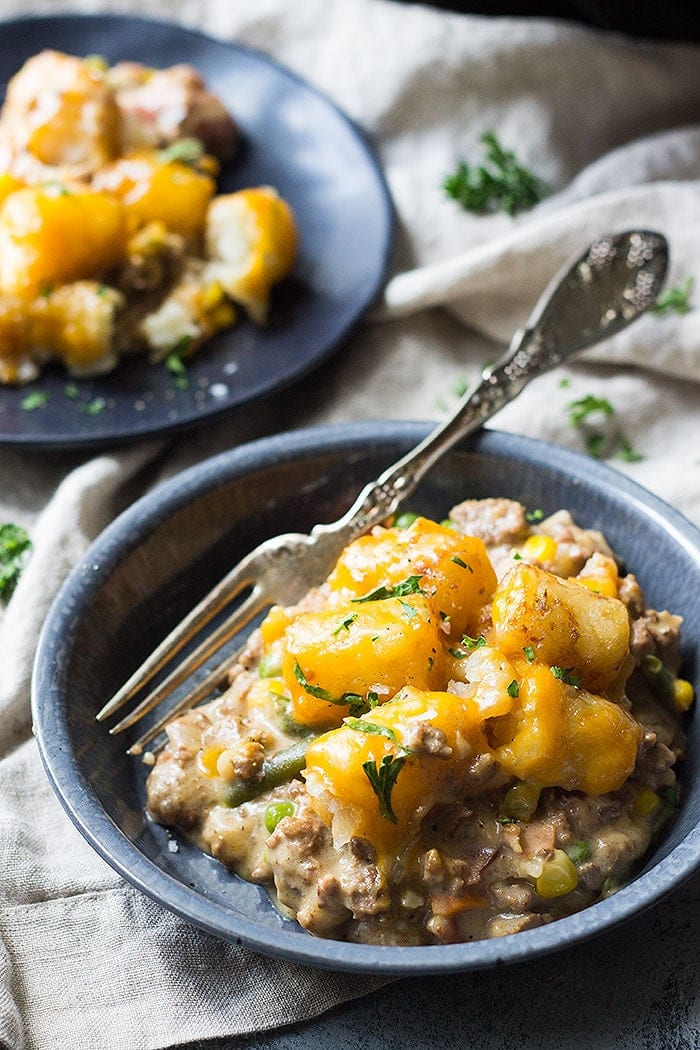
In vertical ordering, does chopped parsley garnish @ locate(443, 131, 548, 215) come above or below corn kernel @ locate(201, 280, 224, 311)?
above

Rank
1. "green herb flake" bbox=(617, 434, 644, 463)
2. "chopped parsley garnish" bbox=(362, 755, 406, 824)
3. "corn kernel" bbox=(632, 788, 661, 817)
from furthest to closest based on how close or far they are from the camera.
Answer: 1. "green herb flake" bbox=(617, 434, 644, 463)
2. "corn kernel" bbox=(632, 788, 661, 817)
3. "chopped parsley garnish" bbox=(362, 755, 406, 824)

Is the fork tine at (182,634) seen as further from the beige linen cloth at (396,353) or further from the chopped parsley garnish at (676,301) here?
Result: the chopped parsley garnish at (676,301)

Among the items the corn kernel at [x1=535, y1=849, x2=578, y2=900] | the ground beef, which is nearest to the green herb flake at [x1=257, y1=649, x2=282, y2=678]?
the ground beef

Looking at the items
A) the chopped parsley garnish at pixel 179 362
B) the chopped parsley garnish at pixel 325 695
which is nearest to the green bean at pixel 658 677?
the chopped parsley garnish at pixel 325 695

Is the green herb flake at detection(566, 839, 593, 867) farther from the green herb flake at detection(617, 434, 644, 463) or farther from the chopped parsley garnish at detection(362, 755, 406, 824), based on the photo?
the green herb flake at detection(617, 434, 644, 463)

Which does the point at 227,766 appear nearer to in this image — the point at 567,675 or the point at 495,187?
the point at 567,675
